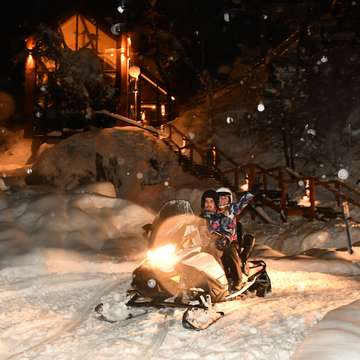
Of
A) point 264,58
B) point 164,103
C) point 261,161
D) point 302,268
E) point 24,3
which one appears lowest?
point 302,268

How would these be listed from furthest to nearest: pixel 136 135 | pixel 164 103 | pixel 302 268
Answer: pixel 164 103 < pixel 136 135 < pixel 302 268

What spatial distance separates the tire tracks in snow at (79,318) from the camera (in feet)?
Result: 16.2

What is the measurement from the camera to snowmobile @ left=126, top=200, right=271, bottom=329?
567cm

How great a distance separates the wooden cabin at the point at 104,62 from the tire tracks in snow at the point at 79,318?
19415 mm

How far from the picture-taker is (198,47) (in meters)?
34.2

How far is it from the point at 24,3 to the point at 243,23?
16.0 m

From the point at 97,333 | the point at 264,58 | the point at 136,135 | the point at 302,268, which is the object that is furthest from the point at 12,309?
the point at 264,58

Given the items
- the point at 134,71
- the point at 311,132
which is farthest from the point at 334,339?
the point at 134,71

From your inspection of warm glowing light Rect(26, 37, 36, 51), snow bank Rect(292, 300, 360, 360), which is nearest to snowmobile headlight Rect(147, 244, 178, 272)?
snow bank Rect(292, 300, 360, 360)

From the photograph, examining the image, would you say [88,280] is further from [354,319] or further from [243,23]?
[243,23]

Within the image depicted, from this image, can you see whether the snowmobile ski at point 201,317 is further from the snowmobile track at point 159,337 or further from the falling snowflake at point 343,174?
the falling snowflake at point 343,174

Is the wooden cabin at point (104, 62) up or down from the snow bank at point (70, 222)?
up

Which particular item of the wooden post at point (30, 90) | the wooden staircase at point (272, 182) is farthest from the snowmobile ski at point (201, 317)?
the wooden post at point (30, 90)

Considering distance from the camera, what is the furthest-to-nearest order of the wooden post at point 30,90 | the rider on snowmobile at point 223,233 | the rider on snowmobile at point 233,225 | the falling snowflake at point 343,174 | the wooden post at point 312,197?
the wooden post at point 30,90
the falling snowflake at point 343,174
the wooden post at point 312,197
the rider on snowmobile at point 233,225
the rider on snowmobile at point 223,233
